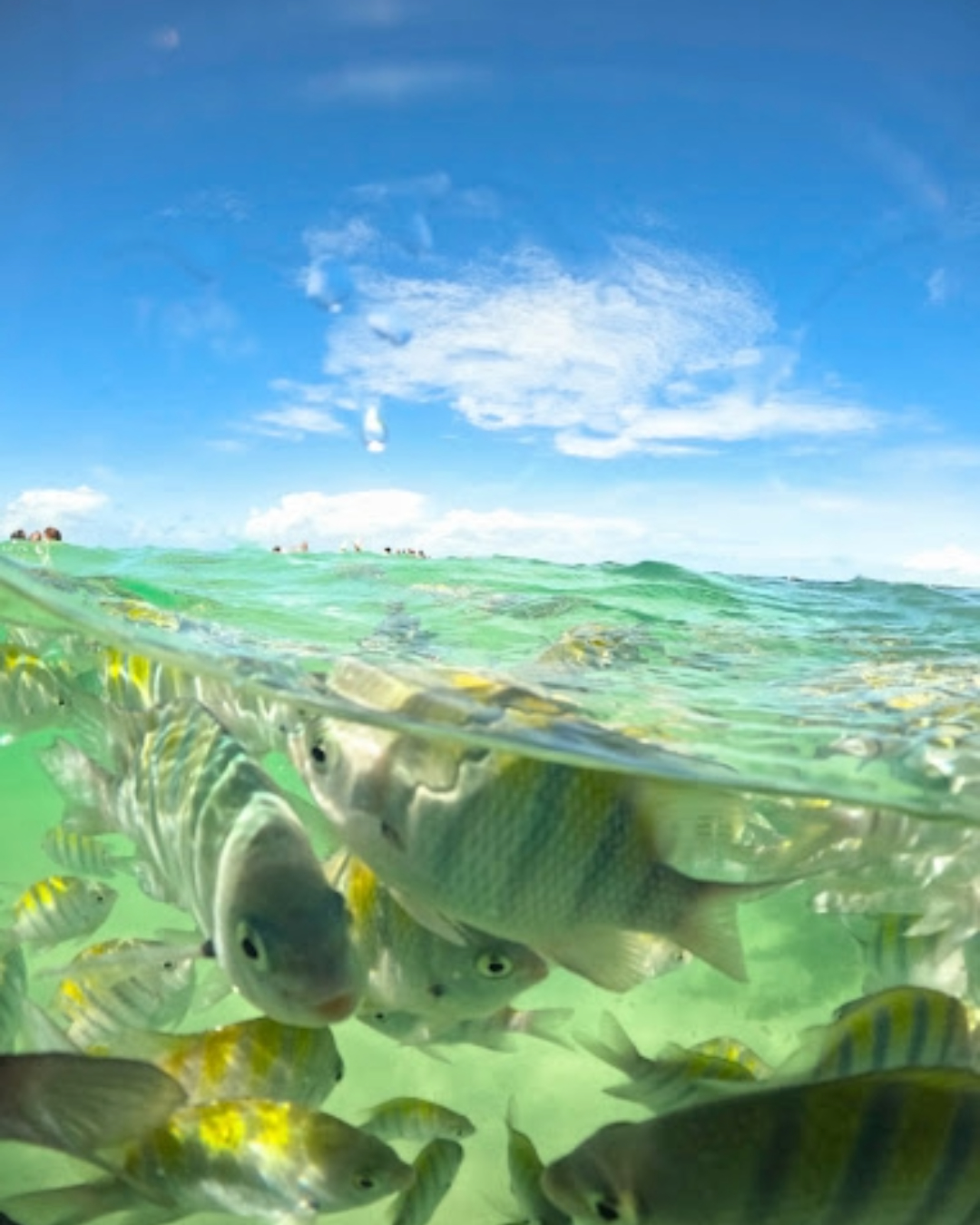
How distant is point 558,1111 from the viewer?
21.4 feet

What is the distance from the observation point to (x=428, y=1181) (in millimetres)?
3270

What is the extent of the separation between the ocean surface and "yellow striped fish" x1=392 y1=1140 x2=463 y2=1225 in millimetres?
485

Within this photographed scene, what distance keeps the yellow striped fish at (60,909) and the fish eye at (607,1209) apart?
327 cm

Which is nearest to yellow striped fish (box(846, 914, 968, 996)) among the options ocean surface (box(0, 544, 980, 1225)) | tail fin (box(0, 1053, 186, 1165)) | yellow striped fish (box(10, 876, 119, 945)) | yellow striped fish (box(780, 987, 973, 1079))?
ocean surface (box(0, 544, 980, 1225))

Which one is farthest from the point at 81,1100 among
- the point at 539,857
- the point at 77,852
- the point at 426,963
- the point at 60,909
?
the point at 77,852

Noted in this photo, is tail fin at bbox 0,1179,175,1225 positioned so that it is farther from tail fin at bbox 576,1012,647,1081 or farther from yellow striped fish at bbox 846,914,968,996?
yellow striped fish at bbox 846,914,968,996

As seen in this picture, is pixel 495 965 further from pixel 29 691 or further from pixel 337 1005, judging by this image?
pixel 29 691

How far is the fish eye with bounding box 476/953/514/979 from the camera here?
3.08 metres

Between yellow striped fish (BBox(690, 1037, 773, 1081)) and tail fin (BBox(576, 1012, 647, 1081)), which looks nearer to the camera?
tail fin (BBox(576, 1012, 647, 1081))

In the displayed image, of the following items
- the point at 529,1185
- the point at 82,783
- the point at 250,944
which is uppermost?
the point at 82,783

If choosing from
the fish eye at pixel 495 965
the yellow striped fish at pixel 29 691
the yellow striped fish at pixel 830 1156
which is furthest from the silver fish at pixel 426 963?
the yellow striped fish at pixel 29 691

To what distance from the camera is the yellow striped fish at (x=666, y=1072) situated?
3160 mm

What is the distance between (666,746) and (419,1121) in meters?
2.74

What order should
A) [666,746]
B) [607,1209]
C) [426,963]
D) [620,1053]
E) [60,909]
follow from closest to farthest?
[607,1209] < [426,963] < [620,1053] < [60,909] < [666,746]
